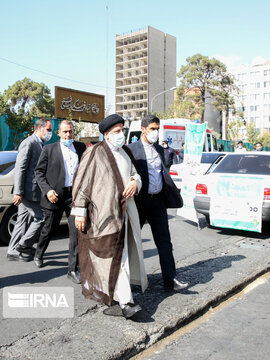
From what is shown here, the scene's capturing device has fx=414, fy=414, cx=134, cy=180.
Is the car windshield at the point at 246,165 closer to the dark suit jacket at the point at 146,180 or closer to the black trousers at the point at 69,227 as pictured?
the dark suit jacket at the point at 146,180

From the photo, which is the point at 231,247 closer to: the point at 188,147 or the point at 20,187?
the point at 20,187

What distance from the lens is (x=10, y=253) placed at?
17.4 feet

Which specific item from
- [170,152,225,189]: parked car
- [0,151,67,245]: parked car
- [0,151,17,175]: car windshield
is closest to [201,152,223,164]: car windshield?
[170,152,225,189]: parked car

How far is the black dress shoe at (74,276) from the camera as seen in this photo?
4.38 m

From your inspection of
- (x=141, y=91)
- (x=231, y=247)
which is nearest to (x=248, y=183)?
(x=231, y=247)

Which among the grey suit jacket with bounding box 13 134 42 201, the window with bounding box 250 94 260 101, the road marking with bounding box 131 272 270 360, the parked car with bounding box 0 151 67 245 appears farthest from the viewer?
the window with bounding box 250 94 260 101

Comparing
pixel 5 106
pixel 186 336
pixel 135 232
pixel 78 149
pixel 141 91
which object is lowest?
pixel 186 336

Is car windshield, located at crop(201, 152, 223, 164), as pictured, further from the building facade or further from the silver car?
the building facade

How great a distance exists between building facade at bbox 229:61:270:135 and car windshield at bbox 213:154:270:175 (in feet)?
307

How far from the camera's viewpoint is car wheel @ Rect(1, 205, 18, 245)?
612 centimetres

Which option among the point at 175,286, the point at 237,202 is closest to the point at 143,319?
the point at 175,286

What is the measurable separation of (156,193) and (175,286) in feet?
3.13

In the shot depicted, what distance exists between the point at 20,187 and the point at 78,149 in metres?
0.89

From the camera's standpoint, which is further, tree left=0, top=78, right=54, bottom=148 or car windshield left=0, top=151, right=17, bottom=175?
tree left=0, top=78, right=54, bottom=148
